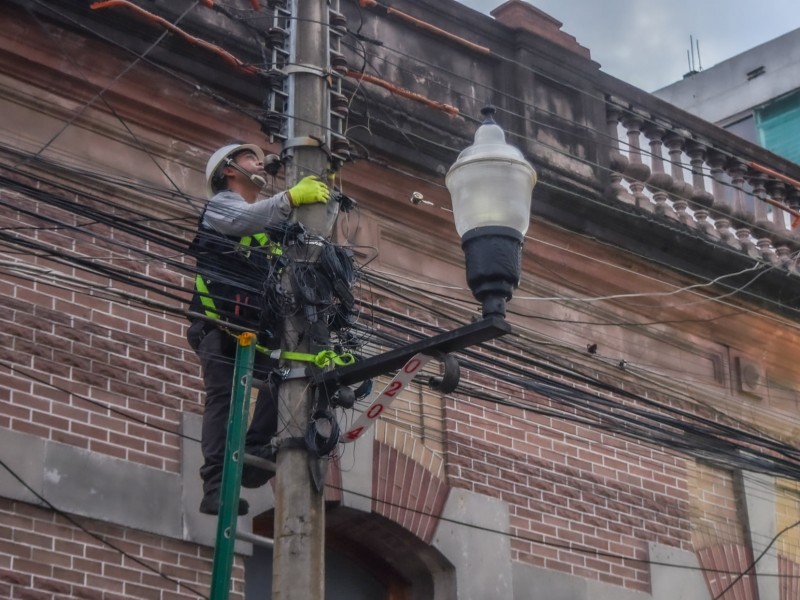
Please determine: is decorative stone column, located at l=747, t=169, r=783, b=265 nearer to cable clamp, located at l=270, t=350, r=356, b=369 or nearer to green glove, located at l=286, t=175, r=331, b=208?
green glove, located at l=286, t=175, r=331, b=208

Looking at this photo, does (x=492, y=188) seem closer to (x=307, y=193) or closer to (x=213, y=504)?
(x=307, y=193)

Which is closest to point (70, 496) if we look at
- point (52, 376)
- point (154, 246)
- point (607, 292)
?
point (52, 376)

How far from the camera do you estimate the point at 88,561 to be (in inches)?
395

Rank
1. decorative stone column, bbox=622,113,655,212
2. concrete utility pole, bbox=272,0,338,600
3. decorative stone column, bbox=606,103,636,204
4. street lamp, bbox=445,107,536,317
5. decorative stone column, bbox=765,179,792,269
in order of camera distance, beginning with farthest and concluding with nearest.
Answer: decorative stone column, bbox=765,179,792,269 → decorative stone column, bbox=622,113,655,212 → decorative stone column, bbox=606,103,636,204 → street lamp, bbox=445,107,536,317 → concrete utility pole, bbox=272,0,338,600

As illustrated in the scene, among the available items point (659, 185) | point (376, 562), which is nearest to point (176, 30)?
point (376, 562)

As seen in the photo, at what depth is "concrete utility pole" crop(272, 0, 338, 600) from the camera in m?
8.13

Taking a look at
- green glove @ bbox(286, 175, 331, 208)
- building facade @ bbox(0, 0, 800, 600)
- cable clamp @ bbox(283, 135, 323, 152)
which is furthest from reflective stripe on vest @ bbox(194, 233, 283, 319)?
cable clamp @ bbox(283, 135, 323, 152)

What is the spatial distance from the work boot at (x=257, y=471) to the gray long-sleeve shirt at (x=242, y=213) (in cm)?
110

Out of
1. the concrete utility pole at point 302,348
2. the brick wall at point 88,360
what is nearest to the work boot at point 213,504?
the concrete utility pole at point 302,348

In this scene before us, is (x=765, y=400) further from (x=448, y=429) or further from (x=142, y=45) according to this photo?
(x=142, y=45)

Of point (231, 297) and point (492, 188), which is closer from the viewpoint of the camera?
point (492, 188)

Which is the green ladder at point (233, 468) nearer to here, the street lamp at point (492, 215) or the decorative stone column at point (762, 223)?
the street lamp at point (492, 215)

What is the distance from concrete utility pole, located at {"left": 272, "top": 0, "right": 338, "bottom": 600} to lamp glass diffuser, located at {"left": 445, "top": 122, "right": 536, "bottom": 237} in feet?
2.27

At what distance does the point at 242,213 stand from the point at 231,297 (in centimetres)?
44
